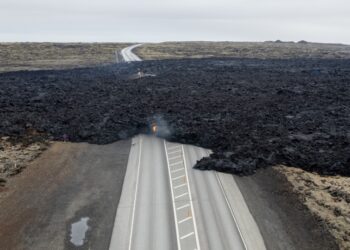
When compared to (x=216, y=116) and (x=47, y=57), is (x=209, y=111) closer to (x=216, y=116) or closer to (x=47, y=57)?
(x=216, y=116)

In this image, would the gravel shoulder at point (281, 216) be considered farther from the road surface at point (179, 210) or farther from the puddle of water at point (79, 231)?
the puddle of water at point (79, 231)

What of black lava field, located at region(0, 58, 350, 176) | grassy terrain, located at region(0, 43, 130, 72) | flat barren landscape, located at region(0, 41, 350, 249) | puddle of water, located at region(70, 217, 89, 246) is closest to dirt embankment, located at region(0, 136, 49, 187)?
flat barren landscape, located at region(0, 41, 350, 249)

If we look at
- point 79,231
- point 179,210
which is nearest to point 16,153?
point 79,231

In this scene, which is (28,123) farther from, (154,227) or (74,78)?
(74,78)

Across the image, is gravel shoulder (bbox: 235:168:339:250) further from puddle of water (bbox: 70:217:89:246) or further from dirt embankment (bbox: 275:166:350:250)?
puddle of water (bbox: 70:217:89:246)

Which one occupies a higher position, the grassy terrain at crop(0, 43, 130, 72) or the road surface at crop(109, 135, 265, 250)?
the road surface at crop(109, 135, 265, 250)

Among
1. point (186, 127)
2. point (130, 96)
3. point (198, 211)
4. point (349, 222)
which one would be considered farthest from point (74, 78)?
point (349, 222)

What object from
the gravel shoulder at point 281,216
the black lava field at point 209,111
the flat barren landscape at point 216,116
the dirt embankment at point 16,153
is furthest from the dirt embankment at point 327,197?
the dirt embankment at point 16,153

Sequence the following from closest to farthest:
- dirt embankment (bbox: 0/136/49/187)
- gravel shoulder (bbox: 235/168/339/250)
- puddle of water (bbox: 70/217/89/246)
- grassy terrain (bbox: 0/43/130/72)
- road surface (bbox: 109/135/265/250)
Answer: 1. gravel shoulder (bbox: 235/168/339/250)
2. road surface (bbox: 109/135/265/250)
3. puddle of water (bbox: 70/217/89/246)
4. dirt embankment (bbox: 0/136/49/187)
5. grassy terrain (bbox: 0/43/130/72)
